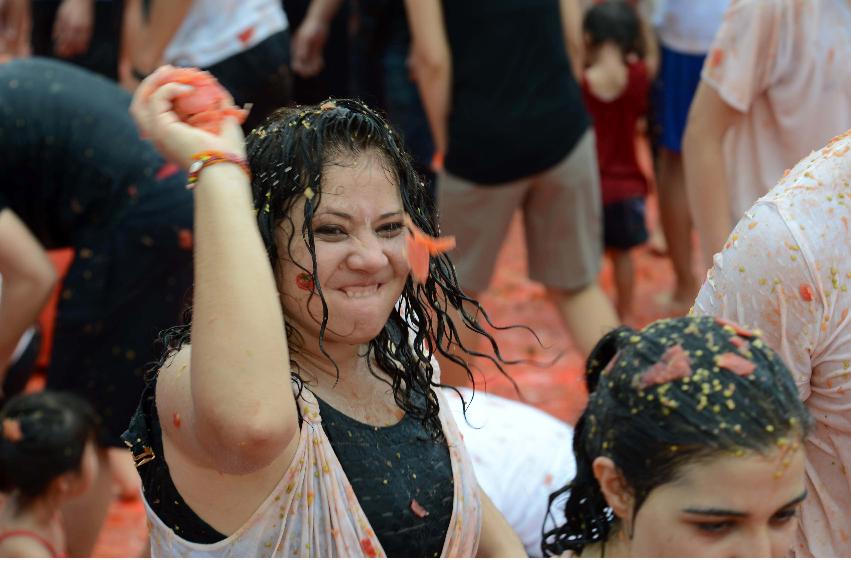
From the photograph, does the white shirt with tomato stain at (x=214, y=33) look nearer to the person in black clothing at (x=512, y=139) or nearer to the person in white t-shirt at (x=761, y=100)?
the person in black clothing at (x=512, y=139)

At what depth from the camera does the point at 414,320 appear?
2361 millimetres

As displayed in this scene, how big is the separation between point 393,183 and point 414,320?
0.33 meters

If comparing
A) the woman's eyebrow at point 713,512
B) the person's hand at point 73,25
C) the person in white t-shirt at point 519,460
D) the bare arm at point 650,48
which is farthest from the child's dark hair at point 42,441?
the bare arm at point 650,48

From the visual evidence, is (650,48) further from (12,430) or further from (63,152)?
(12,430)

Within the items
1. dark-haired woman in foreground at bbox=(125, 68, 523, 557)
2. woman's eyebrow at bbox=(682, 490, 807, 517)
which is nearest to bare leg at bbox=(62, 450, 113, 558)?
dark-haired woman in foreground at bbox=(125, 68, 523, 557)

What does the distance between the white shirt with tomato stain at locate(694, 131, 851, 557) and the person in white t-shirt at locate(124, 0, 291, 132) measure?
110 inches

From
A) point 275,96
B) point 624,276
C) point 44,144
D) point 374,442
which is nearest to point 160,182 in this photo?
point 44,144

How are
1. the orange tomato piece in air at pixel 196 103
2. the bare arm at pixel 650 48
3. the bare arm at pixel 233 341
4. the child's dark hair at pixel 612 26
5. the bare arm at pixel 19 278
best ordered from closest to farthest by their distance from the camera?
the bare arm at pixel 233 341, the orange tomato piece in air at pixel 196 103, the bare arm at pixel 19 278, the child's dark hair at pixel 612 26, the bare arm at pixel 650 48

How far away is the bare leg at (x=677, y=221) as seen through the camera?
5.92 metres

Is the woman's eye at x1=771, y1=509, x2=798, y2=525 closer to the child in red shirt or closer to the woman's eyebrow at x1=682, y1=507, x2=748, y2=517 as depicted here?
the woman's eyebrow at x1=682, y1=507, x2=748, y2=517

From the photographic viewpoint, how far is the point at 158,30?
15.3 feet

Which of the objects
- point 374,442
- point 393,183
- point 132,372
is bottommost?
point 132,372

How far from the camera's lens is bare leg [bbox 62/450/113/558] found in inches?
155

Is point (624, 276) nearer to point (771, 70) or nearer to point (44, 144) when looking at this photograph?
point (771, 70)
